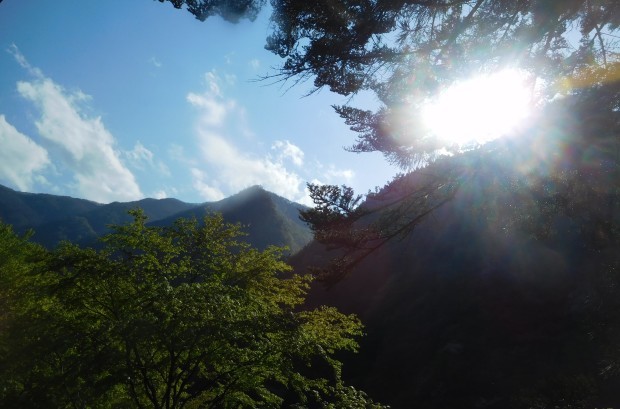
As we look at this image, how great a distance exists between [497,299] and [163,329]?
26251 mm

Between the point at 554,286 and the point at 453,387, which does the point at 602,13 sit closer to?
the point at 453,387

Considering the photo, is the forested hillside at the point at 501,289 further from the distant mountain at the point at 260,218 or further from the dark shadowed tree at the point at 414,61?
the distant mountain at the point at 260,218

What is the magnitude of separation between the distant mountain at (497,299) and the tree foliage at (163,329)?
379 centimetres

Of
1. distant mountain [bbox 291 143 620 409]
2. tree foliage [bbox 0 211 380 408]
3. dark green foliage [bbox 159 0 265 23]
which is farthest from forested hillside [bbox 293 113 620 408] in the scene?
dark green foliage [bbox 159 0 265 23]

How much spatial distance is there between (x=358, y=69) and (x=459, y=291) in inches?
998

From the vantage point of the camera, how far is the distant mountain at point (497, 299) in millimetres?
7746

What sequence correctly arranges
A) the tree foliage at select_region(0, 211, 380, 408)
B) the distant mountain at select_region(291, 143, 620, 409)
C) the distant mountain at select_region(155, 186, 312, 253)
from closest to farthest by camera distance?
the tree foliage at select_region(0, 211, 380, 408), the distant mountain at select_region(291, 143, 620, 409), the distant mountain at select_region(155, 186, 312, 253)

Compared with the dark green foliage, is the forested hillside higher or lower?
lower

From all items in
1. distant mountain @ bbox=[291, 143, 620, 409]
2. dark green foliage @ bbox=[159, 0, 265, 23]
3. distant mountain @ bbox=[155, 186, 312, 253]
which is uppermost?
distant mountain @ bbox=[155, 186, 312, 253]

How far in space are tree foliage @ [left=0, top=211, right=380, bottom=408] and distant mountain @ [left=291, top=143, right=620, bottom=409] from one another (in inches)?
149

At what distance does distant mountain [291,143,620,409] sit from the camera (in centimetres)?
775

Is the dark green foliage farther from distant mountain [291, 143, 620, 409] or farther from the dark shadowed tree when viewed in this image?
distant mountain [291, 143, 620, 409]

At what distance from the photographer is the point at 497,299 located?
2686 cm

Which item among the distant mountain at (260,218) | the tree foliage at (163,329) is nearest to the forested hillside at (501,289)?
the tree foliage at (163,329)
